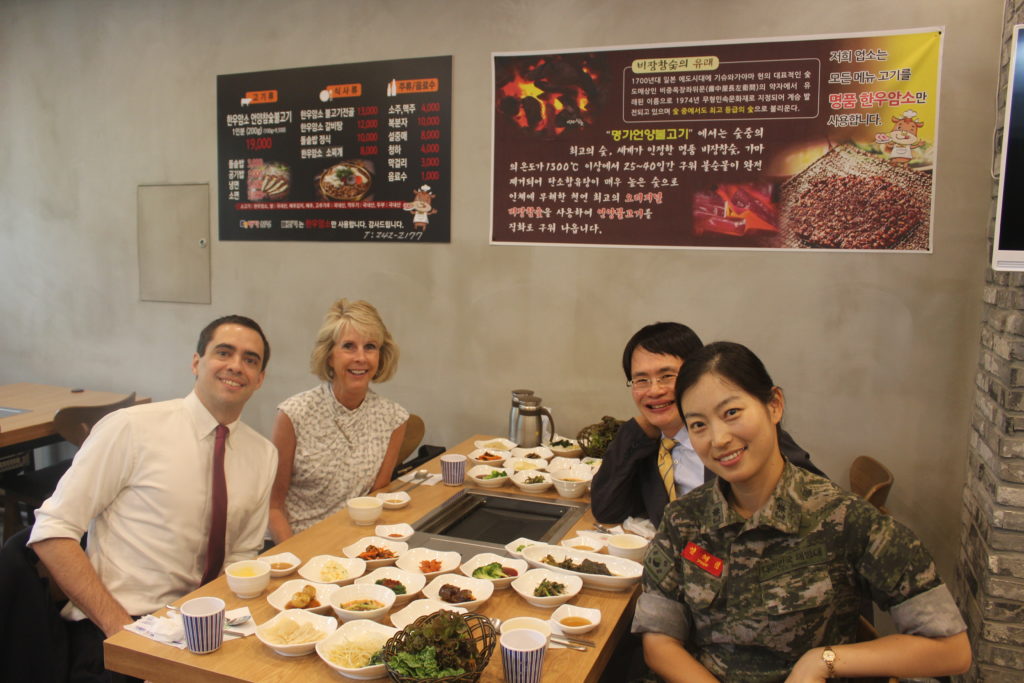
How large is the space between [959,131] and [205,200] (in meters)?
3.86

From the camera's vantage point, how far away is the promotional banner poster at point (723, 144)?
3092 mm

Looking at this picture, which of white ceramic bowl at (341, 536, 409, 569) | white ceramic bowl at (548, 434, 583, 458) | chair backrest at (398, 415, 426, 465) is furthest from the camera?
chair backrest at (398, 415, 426, 465)

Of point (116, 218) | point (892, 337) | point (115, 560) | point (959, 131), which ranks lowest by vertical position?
point (115, 560)

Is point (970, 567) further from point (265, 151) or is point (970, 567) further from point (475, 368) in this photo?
point (265, 151)

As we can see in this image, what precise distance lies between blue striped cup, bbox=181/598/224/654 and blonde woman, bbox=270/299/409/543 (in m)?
1.00

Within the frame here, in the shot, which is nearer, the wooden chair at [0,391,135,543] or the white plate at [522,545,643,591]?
the white plate at [522,545,643,591]

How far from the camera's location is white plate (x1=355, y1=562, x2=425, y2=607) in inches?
70.9

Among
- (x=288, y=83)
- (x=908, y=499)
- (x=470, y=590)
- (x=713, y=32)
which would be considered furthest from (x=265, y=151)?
(x=908, y=499)

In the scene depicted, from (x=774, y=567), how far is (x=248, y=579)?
1.21 meters

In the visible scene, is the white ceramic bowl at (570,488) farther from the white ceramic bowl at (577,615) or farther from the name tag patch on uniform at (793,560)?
the name tag patch on uniform at (793,560)

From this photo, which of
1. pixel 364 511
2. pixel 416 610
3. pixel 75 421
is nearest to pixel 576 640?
pixel 416 610

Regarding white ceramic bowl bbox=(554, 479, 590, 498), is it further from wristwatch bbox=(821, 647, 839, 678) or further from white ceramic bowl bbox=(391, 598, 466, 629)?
wristwatch bbox=(821, 647, 839, 678)

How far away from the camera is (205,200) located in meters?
4.33

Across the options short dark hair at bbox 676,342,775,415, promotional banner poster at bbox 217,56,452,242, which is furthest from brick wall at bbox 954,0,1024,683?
promotional banner poster at bbox 217,56,452,242
